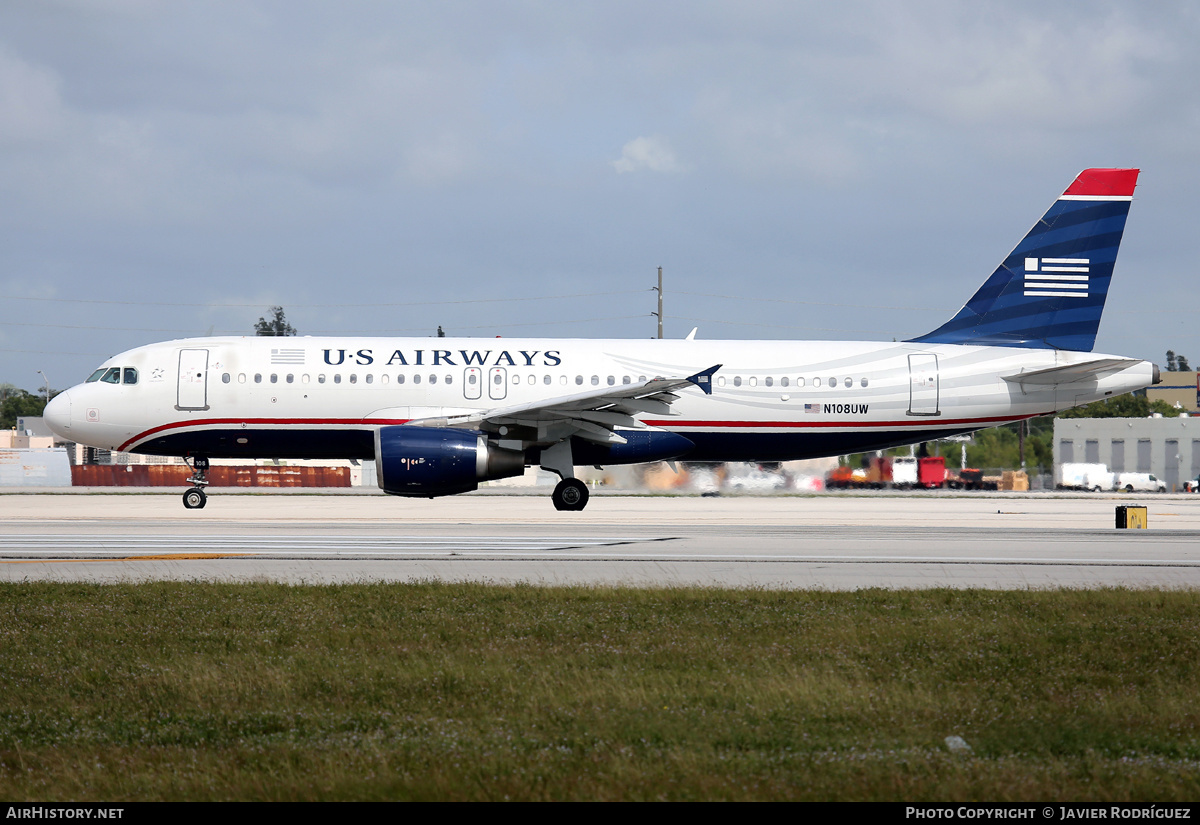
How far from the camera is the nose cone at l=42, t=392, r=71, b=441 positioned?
25.3 metres

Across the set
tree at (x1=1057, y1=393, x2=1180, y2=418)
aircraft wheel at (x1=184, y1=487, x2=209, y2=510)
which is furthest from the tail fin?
tree at (x1=1057, y1=393, x2=1180, y2=418)

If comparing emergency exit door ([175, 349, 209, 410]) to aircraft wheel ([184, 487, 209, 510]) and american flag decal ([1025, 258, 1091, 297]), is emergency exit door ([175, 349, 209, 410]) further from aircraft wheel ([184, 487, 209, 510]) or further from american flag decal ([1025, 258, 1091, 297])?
american flag decal ([1025, 258, 1091, 297])

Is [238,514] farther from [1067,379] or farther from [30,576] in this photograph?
[1067,379]

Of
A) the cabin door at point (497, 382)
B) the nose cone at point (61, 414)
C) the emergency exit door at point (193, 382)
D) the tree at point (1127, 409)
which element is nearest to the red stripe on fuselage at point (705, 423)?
the emergency exit door at point (193, 382)

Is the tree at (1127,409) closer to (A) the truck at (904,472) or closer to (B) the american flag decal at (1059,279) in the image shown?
(A) the truck at (904,472)

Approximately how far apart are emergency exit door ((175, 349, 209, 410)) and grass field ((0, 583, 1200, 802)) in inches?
555

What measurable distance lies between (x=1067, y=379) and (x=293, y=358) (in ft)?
62.3

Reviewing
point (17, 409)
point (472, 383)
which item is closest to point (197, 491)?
point (472, 383)

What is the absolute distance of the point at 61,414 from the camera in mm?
25406

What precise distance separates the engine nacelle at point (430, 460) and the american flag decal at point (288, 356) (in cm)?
370

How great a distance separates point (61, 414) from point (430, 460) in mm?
10184

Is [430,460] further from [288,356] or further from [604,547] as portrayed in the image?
[604,547]

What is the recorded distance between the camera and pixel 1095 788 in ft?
17.3

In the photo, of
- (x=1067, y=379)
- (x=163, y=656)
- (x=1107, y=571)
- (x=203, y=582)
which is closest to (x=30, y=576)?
(x=203, y=582)
